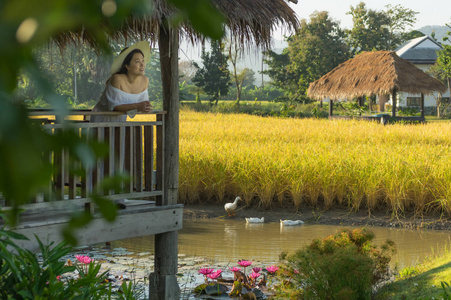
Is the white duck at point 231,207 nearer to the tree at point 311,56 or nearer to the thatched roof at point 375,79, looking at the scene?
→ the thatched roof at point 375,79

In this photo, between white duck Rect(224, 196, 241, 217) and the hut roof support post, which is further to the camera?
white duck Rect(224, 196, 241, 217)

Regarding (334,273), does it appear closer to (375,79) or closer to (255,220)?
(255,220)

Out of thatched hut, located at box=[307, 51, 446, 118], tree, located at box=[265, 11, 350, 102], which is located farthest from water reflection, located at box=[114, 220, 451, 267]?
tree, located at box=[265, 11, 350, 102]

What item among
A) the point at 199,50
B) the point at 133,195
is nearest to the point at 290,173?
the point at 199,50

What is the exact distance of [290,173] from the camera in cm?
858

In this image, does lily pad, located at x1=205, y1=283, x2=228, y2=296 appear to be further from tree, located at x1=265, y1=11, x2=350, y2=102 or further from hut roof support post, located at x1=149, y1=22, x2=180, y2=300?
tree, located at x1=265, y1=11, x2=350, y2=102

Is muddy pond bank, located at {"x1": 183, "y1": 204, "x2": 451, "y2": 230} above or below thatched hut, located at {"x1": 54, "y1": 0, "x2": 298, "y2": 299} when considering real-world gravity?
below

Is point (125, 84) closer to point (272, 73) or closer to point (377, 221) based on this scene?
point (377, 221)

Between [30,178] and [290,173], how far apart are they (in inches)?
328

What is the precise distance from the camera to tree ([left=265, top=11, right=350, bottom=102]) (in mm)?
35438

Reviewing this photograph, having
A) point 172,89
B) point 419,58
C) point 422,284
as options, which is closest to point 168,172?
point 172,89

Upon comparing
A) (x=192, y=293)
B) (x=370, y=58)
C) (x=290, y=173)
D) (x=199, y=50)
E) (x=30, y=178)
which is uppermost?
(x=370, y=58)

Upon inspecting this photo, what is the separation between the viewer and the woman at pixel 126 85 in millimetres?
4305

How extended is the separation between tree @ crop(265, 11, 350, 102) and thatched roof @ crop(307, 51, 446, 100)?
420 inches
